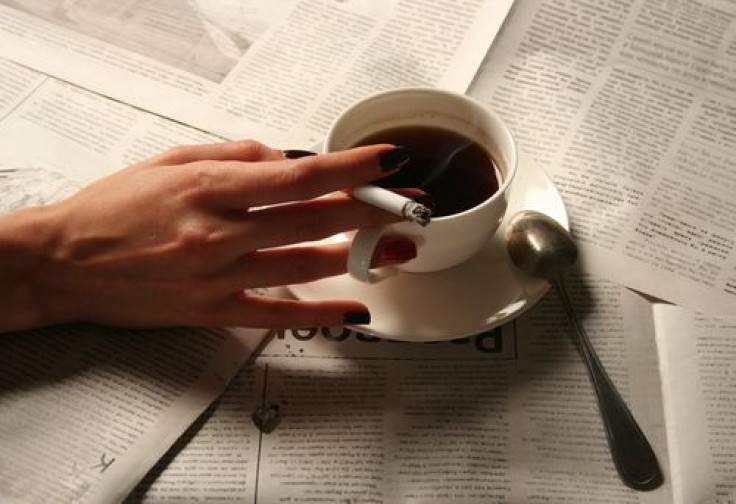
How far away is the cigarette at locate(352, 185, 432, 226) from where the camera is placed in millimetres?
438

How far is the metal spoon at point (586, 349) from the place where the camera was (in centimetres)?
48

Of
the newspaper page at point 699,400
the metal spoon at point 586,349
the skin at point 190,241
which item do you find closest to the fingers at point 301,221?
the skin at point 190,241

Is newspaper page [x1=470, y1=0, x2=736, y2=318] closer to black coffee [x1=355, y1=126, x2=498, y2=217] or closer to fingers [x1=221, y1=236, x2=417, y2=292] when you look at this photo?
black coffee [x1=355, y1=126, x2=498, y2=217]

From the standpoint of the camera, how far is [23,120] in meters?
0.71

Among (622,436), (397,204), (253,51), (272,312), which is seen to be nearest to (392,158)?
(397,204)

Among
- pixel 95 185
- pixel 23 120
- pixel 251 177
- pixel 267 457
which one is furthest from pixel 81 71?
pixel 267 457

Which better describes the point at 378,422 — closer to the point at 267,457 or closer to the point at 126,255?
the point at 267,457

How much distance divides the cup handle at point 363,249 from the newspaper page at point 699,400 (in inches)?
10.2

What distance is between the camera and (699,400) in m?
0.52

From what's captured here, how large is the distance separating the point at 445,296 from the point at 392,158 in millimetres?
129

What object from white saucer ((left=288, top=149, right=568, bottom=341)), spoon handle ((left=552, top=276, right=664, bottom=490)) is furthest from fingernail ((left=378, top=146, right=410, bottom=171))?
spoon handle ((left=552, top=276, right=664, bottom=490))

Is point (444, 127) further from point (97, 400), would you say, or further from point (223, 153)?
point (97, 400)

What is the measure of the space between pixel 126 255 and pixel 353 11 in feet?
1.43

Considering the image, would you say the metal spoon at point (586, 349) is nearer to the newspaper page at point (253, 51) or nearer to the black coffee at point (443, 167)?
the black coffee at point (443, 167)
